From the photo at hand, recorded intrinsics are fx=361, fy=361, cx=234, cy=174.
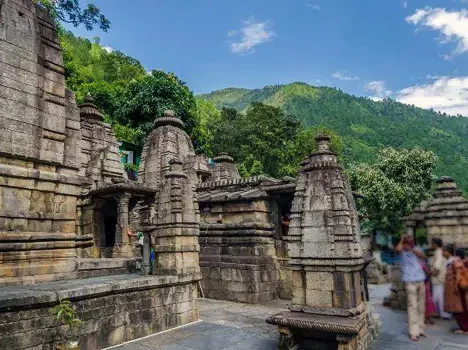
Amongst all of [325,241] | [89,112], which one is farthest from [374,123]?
[325,241]

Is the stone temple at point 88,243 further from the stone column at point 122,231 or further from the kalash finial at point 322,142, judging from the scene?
the stone column at point 122,231

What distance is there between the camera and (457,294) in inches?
291

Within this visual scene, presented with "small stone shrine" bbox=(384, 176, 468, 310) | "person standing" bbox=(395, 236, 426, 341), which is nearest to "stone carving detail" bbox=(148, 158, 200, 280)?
"person standing" bbox=(395, 236, 426, 341)

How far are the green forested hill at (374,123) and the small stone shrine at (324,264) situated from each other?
50.3m

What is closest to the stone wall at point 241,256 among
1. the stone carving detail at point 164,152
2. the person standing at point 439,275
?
the person standing at point 439,275

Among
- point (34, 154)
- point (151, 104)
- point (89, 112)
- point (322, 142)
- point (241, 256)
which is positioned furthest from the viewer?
point (151, 104)

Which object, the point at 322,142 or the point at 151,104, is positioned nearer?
the point at 322,142

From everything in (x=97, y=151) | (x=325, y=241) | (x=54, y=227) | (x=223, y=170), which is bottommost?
(x=325, y=241)

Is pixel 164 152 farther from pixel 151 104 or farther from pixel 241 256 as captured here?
pixel 151 104

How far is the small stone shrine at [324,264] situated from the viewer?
597 centimetres

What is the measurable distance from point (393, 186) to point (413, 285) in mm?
23154

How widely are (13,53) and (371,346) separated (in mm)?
9153

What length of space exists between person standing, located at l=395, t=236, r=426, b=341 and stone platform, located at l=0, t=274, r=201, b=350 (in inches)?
185

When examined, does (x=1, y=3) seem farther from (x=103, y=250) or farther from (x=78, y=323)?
(x=103, y=250)
